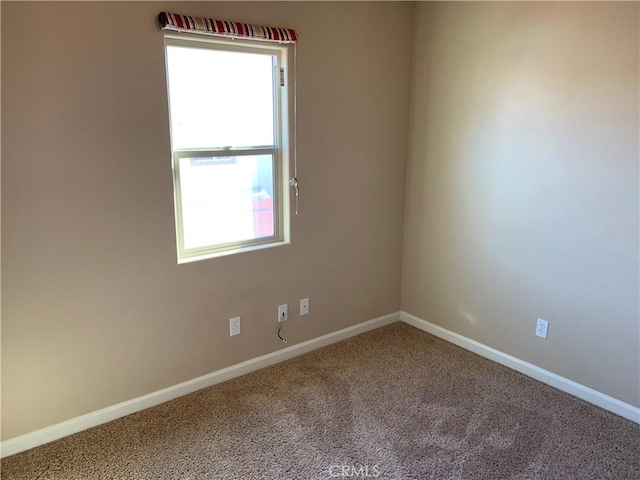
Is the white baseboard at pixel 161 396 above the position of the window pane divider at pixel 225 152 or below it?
below

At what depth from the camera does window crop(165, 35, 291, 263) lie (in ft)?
8.23

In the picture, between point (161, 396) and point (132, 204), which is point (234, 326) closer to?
point (161, 396)

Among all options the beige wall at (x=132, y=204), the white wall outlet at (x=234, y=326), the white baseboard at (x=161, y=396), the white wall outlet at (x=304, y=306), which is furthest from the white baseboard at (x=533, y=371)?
the white wall outlet at (x=234, y=326)

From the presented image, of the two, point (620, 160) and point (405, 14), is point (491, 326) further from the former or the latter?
point (405, 14)

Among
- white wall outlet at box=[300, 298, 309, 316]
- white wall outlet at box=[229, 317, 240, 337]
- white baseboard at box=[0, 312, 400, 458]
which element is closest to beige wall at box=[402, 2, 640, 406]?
white baseboard at box=[0, 312, 400, 458]

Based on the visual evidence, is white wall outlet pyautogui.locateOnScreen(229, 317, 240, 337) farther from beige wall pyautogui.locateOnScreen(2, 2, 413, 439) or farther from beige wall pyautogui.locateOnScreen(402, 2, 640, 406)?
beige wall pyautogui.locateOnScreen(402, 2, 640, 406)

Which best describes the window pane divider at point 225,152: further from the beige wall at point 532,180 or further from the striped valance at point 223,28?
the beige wall at point 532,180

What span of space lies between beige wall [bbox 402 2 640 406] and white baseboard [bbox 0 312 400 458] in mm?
841

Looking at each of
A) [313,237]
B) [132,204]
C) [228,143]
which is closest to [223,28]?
[228,143]

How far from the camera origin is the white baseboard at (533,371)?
2.54 metres

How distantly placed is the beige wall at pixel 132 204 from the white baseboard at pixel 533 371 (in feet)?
2.66

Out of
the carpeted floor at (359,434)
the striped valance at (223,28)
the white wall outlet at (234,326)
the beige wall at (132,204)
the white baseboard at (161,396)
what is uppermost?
the striped valance at (223,28)

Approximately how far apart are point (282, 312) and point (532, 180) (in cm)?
174

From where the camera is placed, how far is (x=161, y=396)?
2.63 metres
